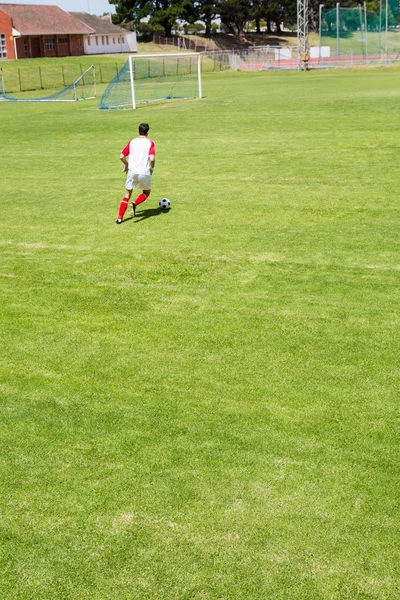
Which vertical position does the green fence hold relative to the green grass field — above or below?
above

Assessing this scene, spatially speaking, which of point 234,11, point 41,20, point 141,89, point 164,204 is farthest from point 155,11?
point 164,204

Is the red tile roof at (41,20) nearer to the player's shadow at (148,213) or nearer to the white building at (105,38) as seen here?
the white building at (105,38)

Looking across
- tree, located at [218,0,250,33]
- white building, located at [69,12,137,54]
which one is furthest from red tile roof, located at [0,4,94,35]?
tree, located at [218,0,250,33]

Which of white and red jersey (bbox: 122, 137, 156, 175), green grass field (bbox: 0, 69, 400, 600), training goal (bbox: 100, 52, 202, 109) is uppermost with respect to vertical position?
training goal (bbox: 100, 52, 202, 109)

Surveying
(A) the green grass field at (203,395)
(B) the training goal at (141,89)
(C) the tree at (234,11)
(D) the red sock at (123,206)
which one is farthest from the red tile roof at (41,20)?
(D) the red sock at (123,206)

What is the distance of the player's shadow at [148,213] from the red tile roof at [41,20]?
240 ft

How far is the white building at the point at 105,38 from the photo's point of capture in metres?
92.3

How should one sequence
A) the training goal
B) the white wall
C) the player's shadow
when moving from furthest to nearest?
the white wall → the training goal → the player's shadow

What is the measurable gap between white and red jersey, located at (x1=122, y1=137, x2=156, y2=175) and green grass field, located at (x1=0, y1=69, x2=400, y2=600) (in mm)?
1002

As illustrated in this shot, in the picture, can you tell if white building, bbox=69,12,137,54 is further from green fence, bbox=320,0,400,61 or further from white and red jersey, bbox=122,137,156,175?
white and red jersey, bbox=122,137,156,175

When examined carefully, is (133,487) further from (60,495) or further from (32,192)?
(32,192)

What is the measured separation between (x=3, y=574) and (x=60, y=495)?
0.85 metres

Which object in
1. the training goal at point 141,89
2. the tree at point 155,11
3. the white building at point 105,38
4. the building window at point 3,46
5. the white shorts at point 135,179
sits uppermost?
the tree at point 155,11

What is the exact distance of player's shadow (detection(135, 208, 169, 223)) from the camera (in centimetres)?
1377
